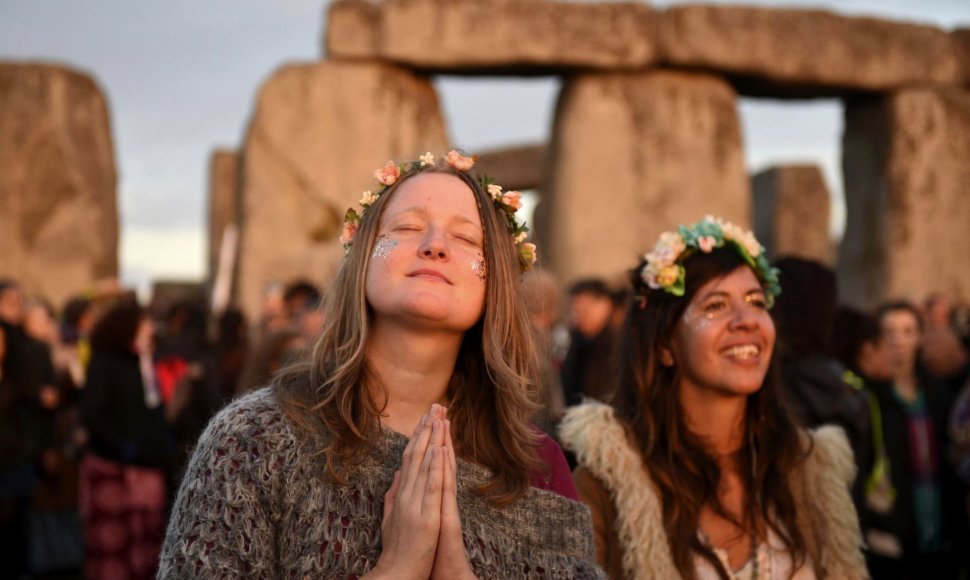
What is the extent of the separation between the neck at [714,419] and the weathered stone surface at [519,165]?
14.7 m

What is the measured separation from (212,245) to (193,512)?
56.4 ft

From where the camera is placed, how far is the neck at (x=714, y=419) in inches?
116

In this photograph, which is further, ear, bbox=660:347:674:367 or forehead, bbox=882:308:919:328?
forehead, bbox=882:308:919:328

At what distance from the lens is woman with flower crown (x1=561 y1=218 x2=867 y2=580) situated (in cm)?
273

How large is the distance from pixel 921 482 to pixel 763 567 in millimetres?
2826

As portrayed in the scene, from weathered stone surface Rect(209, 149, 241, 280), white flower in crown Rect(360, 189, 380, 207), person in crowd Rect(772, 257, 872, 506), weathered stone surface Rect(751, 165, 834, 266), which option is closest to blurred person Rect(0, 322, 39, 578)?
person in crowd Rect(772, 257, 872, 506)

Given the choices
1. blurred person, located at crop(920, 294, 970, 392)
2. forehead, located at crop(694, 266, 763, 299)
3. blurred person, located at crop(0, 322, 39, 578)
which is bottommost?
blurred person, located at crop(0, 322, 39, 578)

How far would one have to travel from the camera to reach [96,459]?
5703mm

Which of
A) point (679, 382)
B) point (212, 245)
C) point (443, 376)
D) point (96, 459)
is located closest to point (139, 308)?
point (96, 459)

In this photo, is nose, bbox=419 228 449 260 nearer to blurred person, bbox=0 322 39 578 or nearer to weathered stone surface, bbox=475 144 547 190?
blurred person, bbox=0 322 39 578

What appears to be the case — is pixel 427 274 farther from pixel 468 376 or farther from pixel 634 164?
pixel 634 164

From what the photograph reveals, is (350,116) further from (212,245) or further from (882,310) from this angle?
(212,245)

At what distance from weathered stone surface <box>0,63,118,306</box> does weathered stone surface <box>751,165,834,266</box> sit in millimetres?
8493

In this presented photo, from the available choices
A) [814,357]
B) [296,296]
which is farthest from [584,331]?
[814,357]
